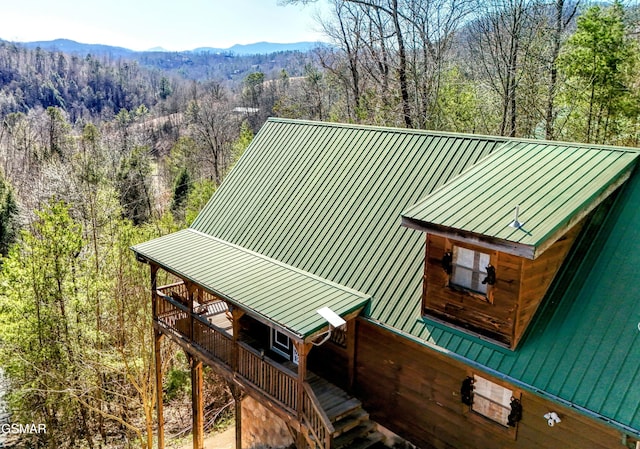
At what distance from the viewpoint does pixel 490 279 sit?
27.6 ft

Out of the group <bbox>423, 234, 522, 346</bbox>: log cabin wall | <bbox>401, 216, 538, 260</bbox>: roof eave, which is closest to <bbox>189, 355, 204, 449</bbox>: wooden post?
<bbox>423, 234, 522, 346</bbox>: log cabin wall

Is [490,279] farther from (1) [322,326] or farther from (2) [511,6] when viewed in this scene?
(2) [511,6]

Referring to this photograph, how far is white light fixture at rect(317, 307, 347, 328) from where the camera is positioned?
932 cm

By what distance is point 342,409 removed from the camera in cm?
1036

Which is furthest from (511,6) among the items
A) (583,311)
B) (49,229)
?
(49,229)

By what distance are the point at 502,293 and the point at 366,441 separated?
445 centimetres

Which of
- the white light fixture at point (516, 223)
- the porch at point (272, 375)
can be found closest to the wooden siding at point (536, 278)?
the white light fixture at point (516, 223)

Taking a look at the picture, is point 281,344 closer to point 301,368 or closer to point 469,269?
point 301,368

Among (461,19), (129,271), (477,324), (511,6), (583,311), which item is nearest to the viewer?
(583,311)

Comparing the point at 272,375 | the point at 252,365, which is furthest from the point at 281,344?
the point at 272,375

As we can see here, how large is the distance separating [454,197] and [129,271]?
48.4 feet

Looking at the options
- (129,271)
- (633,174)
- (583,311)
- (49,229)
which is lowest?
(129,271)

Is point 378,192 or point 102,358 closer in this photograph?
point 378,192

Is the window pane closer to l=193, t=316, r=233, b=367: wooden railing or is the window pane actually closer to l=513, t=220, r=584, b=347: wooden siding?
l=513, t=220, r=584, b=347: wooden siding
